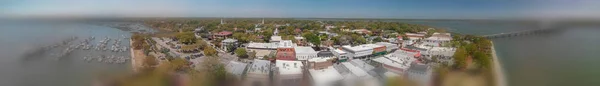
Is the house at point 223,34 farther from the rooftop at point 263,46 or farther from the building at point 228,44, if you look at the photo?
the rooftop at point 263,46

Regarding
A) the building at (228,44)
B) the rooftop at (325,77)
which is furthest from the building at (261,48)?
the rooftop at (325,77)

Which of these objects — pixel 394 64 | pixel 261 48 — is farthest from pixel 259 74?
pixel 261 48

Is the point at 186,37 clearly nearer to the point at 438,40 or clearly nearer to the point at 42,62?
the point at 42,62

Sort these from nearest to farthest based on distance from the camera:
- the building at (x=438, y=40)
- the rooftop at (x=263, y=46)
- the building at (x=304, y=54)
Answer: the building at (x=304, y=54)
the rooftop at (x=263, y=46)
the building at (x=438, y=40)

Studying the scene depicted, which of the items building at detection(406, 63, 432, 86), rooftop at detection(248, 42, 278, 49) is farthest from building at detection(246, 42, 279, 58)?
building at detection(406, 63, 432, 86)

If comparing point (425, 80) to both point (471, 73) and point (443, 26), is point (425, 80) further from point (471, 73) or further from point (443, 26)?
point (443, 26)

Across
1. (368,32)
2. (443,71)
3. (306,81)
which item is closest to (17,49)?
(306,81)
